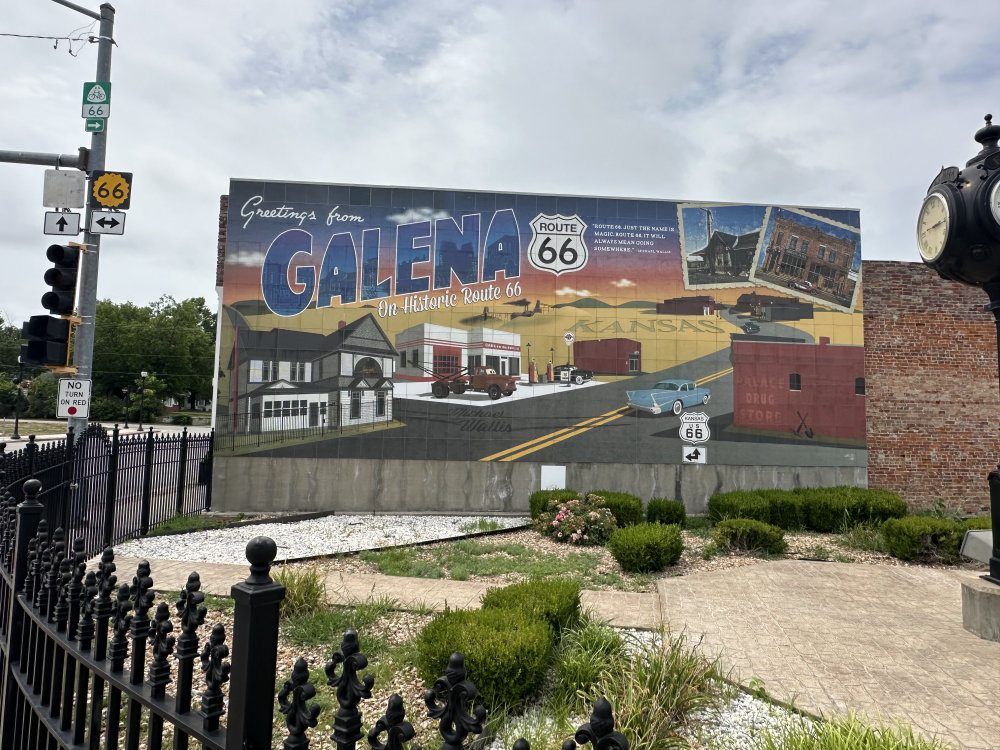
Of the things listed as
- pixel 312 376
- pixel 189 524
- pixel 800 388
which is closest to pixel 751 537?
pixel 800 388

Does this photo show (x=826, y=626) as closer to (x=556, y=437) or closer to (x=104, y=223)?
(x=556, y=437)

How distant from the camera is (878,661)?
517 centimetres

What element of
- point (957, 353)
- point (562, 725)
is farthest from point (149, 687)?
point (957, 353)

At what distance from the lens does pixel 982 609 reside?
19.1 ft

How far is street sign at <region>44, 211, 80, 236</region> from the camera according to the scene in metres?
8.02

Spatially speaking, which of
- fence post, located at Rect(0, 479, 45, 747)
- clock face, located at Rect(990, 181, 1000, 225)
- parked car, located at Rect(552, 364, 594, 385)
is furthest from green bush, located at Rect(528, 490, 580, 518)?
fence post, located at Rect(0, 479, 45, 747)

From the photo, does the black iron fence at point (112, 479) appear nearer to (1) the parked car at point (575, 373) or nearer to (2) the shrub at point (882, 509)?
(1) the parked car at point (575, 373)

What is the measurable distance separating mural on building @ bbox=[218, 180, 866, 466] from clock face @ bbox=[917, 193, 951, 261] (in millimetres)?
8155

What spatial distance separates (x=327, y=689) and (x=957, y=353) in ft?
53.4

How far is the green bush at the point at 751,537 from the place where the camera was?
962 centimetres

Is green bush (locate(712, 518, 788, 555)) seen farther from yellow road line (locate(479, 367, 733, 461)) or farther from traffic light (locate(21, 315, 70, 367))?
traffic light (locate(21, 315, 70, 367))

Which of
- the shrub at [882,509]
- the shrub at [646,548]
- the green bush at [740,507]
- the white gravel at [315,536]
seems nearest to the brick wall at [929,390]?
the shrub at [882,509]

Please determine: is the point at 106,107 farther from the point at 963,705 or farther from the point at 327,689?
the point at 963,705

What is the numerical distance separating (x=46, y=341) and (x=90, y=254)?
185cm
